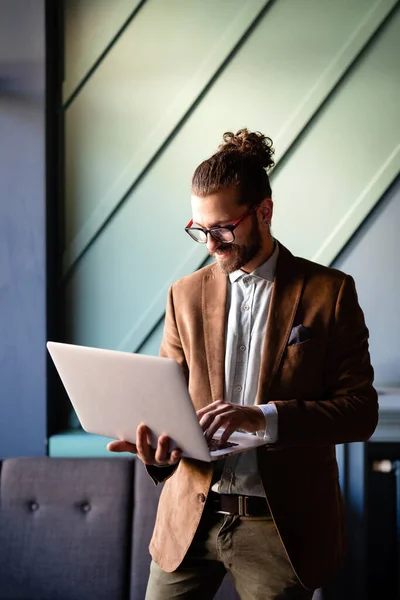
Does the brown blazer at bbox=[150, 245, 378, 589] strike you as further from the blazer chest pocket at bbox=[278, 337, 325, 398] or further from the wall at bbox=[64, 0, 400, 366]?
the wall at bbox=[64, 0, 400, 366]

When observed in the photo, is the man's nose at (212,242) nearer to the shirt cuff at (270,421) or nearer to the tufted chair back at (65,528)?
the shirt cuff at (270,421)

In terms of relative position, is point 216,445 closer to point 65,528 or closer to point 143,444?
point 143,444

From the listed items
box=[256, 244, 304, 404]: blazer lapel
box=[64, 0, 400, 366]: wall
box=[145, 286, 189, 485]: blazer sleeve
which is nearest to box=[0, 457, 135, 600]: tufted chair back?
box=[64, 0, 400, 366]: wall

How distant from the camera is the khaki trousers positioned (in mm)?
1496

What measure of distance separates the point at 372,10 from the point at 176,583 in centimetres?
206

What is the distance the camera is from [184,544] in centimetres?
153

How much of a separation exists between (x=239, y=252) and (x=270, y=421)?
40 centimetres

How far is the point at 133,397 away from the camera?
1.37 metres

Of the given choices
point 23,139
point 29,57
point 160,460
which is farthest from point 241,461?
point 29,57

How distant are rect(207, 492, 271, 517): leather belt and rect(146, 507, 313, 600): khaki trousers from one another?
0.05ft

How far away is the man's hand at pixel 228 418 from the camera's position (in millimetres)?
1350

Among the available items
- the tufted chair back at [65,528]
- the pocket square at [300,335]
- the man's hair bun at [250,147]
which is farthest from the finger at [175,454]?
the tufted chair back at [65,528]

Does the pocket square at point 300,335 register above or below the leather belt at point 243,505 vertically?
above

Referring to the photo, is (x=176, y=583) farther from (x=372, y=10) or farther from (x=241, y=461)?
(x=372, y=10)
